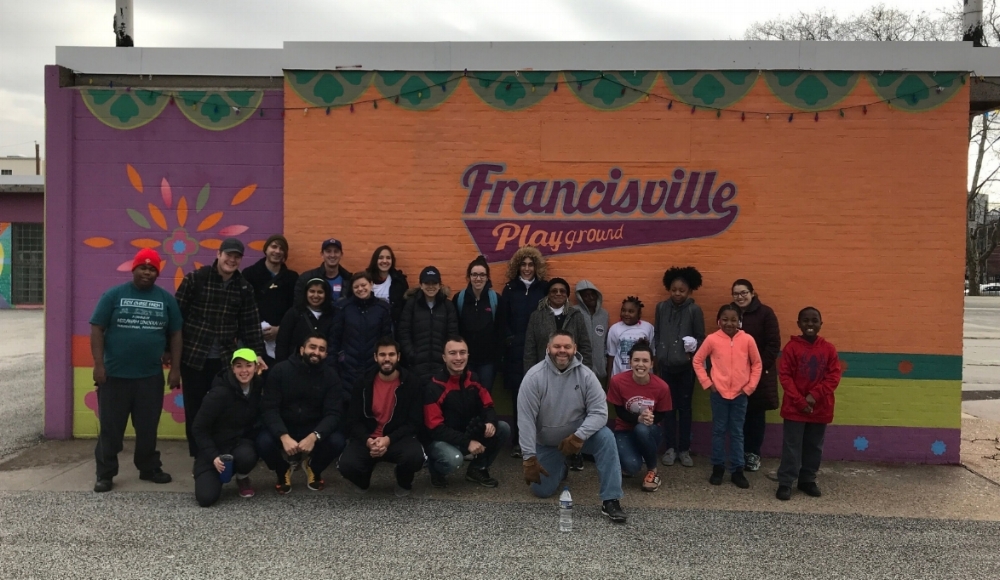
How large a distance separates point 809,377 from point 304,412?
4152 millimetres

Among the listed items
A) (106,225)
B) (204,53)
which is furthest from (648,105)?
(106,225)

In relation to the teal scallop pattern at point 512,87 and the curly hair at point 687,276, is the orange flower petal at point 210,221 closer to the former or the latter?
the teal scallop pattern at point 512,87

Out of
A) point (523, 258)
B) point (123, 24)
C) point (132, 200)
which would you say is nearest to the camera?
point (523, 258)

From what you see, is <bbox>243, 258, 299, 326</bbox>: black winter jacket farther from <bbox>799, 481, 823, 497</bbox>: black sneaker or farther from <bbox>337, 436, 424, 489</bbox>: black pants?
<bbox>799, 481, 823, 497</bbox>: black sneaker

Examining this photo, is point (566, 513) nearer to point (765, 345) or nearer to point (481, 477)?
point (481, 477)

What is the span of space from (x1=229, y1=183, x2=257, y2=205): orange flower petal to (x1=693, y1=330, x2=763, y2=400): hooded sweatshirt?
186 inches

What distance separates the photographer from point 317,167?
711 cm

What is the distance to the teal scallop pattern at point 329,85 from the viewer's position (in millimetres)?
7086

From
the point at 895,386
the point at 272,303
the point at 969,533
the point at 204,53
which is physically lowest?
the point at 969,533

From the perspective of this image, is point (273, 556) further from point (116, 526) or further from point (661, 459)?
point (661, 459)

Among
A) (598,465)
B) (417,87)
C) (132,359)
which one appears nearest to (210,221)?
(132,359)

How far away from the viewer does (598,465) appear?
5277mm

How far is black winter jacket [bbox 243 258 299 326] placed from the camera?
258 inches

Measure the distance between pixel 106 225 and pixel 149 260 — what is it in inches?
83.9
